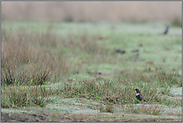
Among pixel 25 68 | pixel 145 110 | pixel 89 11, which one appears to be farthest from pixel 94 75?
pixel 89 11

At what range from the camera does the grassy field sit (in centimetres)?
436

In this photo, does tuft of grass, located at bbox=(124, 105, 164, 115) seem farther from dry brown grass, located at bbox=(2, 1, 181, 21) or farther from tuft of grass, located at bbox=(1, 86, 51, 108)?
dry brown grass, located at bbox=(2, 1, 181, 21)

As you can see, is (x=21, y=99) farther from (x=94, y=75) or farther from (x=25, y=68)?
(x=94, y=75)

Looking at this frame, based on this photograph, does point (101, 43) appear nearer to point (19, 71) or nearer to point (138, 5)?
point (19, 71)

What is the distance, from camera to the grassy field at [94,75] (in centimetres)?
436

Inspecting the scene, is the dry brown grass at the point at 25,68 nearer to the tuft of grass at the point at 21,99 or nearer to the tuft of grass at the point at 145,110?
the tuft of grass at the point at 21,99

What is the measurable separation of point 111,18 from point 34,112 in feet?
36.9

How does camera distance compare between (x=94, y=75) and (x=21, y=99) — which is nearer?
(x=21, y=99)

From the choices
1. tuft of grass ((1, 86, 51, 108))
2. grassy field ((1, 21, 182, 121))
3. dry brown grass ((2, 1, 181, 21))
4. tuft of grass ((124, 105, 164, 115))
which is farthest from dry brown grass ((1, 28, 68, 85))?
dry brown grass ((2, 1, 181, 21))

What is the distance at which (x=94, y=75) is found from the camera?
6906 millimetres

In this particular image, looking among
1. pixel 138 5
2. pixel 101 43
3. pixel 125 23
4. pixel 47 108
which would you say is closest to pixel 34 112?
pixel 47 108

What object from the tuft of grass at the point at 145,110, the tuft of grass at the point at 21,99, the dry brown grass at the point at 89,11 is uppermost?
the dry brown grass at the point at 89,11

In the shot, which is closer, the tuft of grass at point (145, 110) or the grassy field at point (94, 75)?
the tuft of grass at point (145, 110)

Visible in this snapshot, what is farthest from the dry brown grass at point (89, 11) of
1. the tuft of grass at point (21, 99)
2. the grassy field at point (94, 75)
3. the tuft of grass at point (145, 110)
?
the tuft of grass at point (145, 110)
